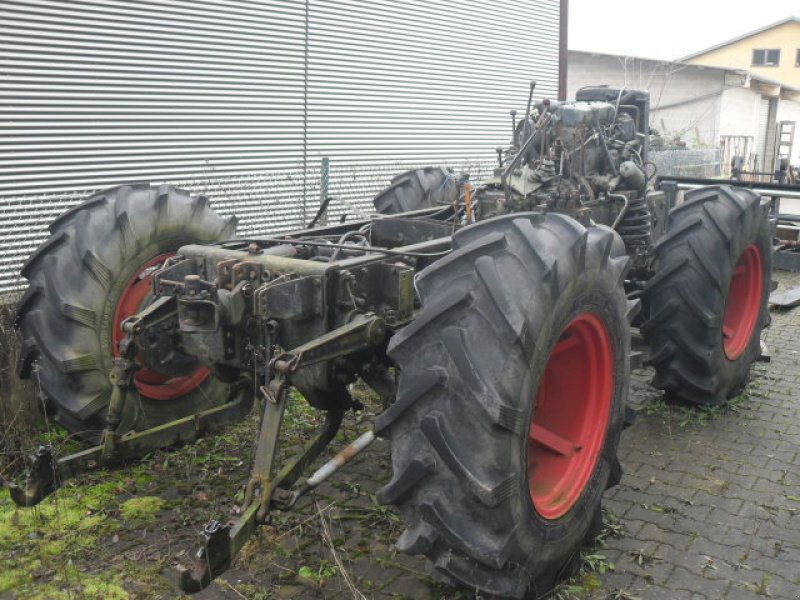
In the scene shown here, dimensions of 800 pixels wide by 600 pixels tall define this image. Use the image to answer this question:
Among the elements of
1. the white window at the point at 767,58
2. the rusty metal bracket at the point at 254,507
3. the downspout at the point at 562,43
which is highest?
the white window at the point at 767,58

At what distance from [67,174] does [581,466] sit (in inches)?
239

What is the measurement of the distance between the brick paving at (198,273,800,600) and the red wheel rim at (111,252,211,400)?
111 cm

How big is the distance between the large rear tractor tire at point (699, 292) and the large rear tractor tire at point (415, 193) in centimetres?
204

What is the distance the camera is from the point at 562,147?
634 centimetres

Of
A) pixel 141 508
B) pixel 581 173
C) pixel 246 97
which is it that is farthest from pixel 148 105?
pixel 141 508

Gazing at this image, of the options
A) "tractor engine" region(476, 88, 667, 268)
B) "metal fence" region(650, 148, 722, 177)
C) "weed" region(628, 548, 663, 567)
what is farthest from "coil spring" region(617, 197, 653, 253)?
"metal fence" region(650, 148, 722, 177)

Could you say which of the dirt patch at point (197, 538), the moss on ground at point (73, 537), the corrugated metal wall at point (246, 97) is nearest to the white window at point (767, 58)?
the corrugated metal wall at point (246, 97)

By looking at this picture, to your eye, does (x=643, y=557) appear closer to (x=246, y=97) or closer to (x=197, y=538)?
(x=197, y=538)

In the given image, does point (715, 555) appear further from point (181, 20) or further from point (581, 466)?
point (181, 20)

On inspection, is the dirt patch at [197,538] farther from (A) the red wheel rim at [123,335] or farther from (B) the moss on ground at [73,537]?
(A) the red wheel rim at [123,335]

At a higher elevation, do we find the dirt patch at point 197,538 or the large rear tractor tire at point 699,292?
the large rear tractor tire at point 699,292

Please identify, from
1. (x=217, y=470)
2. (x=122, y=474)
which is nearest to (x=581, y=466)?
(x=217, y=470)

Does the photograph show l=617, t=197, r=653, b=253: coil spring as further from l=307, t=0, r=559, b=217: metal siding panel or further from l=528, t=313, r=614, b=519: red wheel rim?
l=307, t=0, r=559, b=217: metal siding panel

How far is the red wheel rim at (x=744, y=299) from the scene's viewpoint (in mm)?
6441
